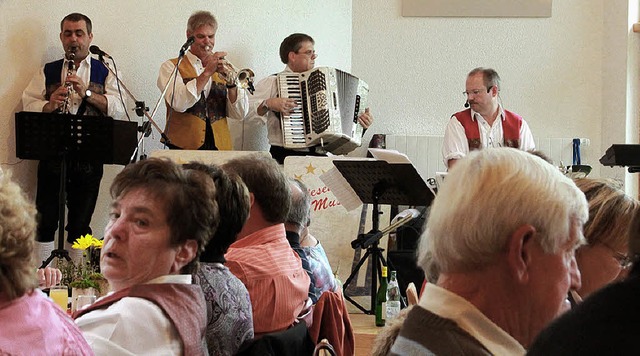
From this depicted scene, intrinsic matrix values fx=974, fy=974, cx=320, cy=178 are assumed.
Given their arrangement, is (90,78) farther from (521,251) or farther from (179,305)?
(521,251)

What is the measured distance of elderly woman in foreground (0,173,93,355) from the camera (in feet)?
4.98

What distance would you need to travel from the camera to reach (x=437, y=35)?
992 centimetres

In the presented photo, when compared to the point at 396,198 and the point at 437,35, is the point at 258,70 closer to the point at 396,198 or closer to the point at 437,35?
the point at 437,35

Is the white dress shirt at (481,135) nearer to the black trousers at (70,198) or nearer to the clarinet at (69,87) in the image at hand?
the black trousers at (70,198)

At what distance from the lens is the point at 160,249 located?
6.75ft

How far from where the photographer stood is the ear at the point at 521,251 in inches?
61.4

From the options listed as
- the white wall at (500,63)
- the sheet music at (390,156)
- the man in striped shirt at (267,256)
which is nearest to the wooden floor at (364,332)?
the sheet music at (390,156)

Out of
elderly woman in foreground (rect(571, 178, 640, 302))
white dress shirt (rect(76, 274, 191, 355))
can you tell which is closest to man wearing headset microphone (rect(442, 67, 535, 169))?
elderly woman in foreground (rect(571, 178, 640, 302))

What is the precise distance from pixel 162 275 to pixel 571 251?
2.86ft

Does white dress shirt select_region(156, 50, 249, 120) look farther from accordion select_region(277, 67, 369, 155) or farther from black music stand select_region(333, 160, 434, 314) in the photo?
black music stand select_region(333, 160, 434, 314)

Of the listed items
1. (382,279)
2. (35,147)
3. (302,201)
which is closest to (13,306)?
(302,201)

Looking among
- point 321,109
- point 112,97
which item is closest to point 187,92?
point 112,97

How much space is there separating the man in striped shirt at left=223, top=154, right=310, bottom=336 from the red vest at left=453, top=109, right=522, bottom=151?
→ 4.50m

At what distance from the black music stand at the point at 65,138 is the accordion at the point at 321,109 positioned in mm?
1552
